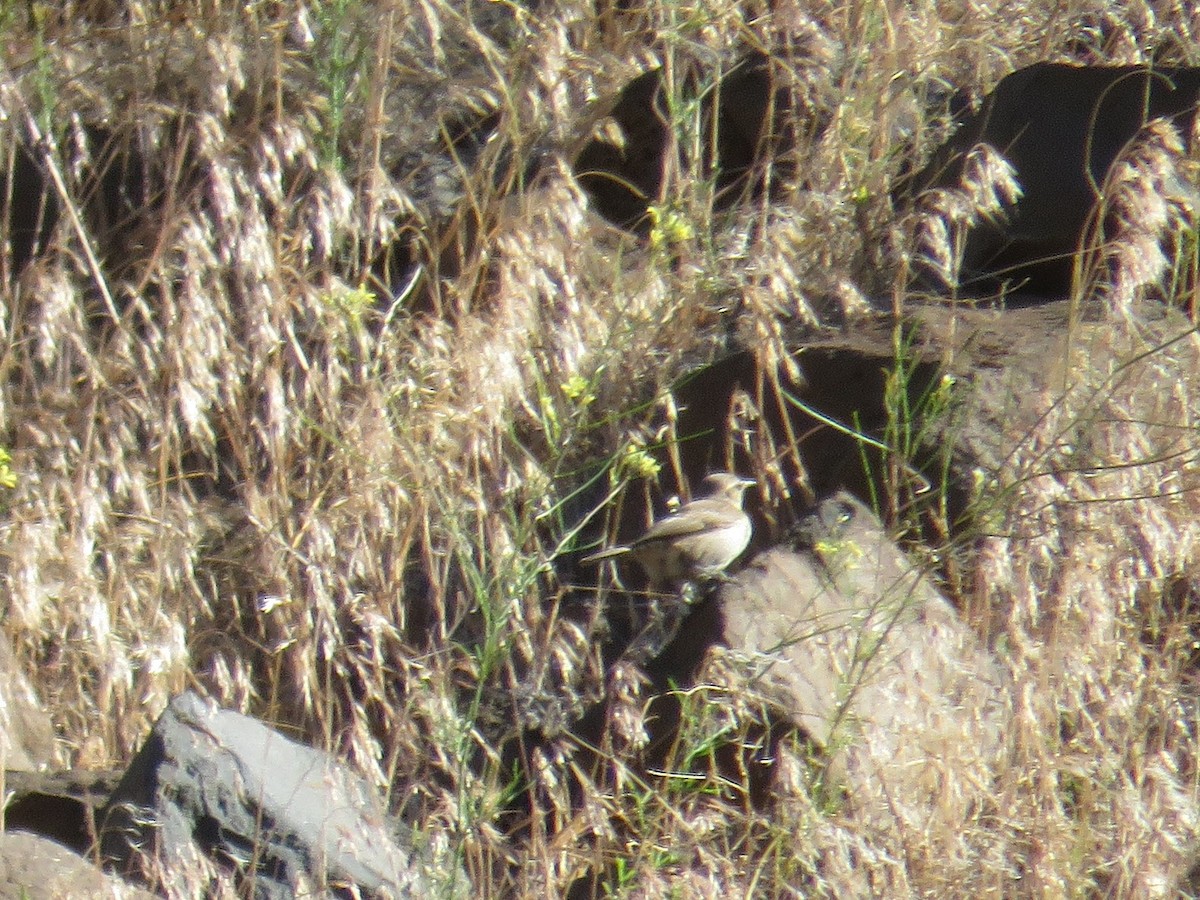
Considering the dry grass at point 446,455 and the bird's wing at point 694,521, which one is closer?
the dry grass at point 446,455

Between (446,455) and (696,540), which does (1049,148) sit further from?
(446,455)

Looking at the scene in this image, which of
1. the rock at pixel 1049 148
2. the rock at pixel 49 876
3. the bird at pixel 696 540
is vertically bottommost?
the bird at pixel 696 540

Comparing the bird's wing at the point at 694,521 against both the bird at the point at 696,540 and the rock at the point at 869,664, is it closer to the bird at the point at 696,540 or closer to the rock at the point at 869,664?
the bird at the point at 696,540

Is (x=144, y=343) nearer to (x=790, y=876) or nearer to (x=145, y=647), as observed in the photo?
(x=145, y=647)

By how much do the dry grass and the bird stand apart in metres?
0.23

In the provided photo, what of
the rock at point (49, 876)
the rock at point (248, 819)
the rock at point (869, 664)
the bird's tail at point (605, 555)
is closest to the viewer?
the rock at point (49, 876)

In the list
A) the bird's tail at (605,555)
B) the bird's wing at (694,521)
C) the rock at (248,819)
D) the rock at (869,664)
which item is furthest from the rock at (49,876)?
the bird's wing at (694,521)

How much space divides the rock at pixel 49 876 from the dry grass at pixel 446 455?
0.72 m

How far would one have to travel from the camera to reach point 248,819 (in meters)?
3.55

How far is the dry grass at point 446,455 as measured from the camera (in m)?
3.69

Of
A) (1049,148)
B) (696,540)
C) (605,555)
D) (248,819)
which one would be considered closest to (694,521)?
Answer: (696,540)

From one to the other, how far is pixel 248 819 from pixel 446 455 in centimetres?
134

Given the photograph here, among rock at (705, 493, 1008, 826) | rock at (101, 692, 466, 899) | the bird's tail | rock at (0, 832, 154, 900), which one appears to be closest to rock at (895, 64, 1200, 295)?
rock at (705, 493, 1008, 826)

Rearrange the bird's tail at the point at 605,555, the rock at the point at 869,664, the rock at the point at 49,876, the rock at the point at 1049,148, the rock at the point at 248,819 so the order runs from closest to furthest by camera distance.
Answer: the rock at the point at 49,876 → the rock at the point at 248,819 → the rock at the point at 869,664 → the bird's tail at the point at 605,555 → the rock at the point at 1049,148
